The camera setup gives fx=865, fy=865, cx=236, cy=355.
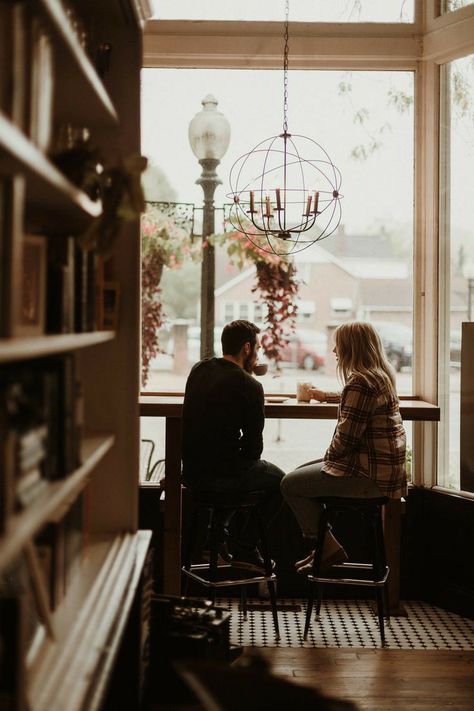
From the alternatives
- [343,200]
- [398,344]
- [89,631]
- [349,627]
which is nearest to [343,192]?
[343,200]

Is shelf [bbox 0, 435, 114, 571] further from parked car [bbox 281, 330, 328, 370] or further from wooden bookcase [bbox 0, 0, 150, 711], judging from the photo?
parked car [bbox 281, 330, 328, 370]

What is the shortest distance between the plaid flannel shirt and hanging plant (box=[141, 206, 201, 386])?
122cm

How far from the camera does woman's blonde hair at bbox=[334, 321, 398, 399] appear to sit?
12.7 ft

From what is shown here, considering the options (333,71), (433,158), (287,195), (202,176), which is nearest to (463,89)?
(433,158)

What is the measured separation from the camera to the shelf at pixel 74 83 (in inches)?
63.6

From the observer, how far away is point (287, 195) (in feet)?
14.1

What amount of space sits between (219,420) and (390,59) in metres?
2.15

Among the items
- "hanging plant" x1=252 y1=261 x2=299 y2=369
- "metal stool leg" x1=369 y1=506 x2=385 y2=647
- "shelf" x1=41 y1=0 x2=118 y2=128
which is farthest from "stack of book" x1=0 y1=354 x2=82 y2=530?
"hanging plant" x1=252 y1=261 x2=299 y2=369

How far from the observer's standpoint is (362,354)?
388 centimetres

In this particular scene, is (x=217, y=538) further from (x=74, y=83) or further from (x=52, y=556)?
(x=74, y=83)

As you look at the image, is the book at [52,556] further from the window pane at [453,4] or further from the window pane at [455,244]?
the window pane at [453,4]

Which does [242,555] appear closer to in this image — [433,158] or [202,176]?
[202,176]

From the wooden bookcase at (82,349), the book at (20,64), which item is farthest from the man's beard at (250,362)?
the book at (20,64)

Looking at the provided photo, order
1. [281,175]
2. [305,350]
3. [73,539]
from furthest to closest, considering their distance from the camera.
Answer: [305,350]
[281,175]
[73,539]
